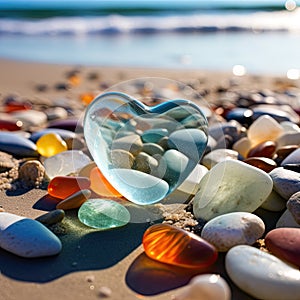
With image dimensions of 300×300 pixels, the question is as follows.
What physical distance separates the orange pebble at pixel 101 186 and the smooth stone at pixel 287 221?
493 millimetres

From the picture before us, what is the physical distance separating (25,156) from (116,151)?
76 cm

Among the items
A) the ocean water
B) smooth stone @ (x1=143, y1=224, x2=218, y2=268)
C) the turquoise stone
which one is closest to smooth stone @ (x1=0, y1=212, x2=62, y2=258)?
the turquoise stone

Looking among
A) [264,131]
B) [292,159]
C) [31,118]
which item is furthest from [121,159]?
[31,118]

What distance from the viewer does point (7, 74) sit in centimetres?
468

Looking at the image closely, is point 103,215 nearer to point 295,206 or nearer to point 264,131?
point 295,206

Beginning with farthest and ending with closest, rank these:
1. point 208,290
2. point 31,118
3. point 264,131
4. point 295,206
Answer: point 31,118, point 264,131, point 295,206, point 208,290

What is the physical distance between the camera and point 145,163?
1.44 meters

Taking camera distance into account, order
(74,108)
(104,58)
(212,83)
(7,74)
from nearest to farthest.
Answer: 1. (74,108)
2. (212,83)
3. (7,74)
4. (104,58)

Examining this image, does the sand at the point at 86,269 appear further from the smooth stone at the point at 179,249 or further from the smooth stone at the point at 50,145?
the smooth stone at the point at 50,145

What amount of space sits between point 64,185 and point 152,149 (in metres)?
0.35

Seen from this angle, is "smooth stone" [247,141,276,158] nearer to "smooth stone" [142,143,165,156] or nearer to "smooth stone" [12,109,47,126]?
"smooth stone" [142,143,165,156]

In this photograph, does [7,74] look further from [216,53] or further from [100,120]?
[100,120]

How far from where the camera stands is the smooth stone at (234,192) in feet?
4.71

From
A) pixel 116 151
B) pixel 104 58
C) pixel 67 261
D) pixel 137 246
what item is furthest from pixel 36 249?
pixel 104 58
